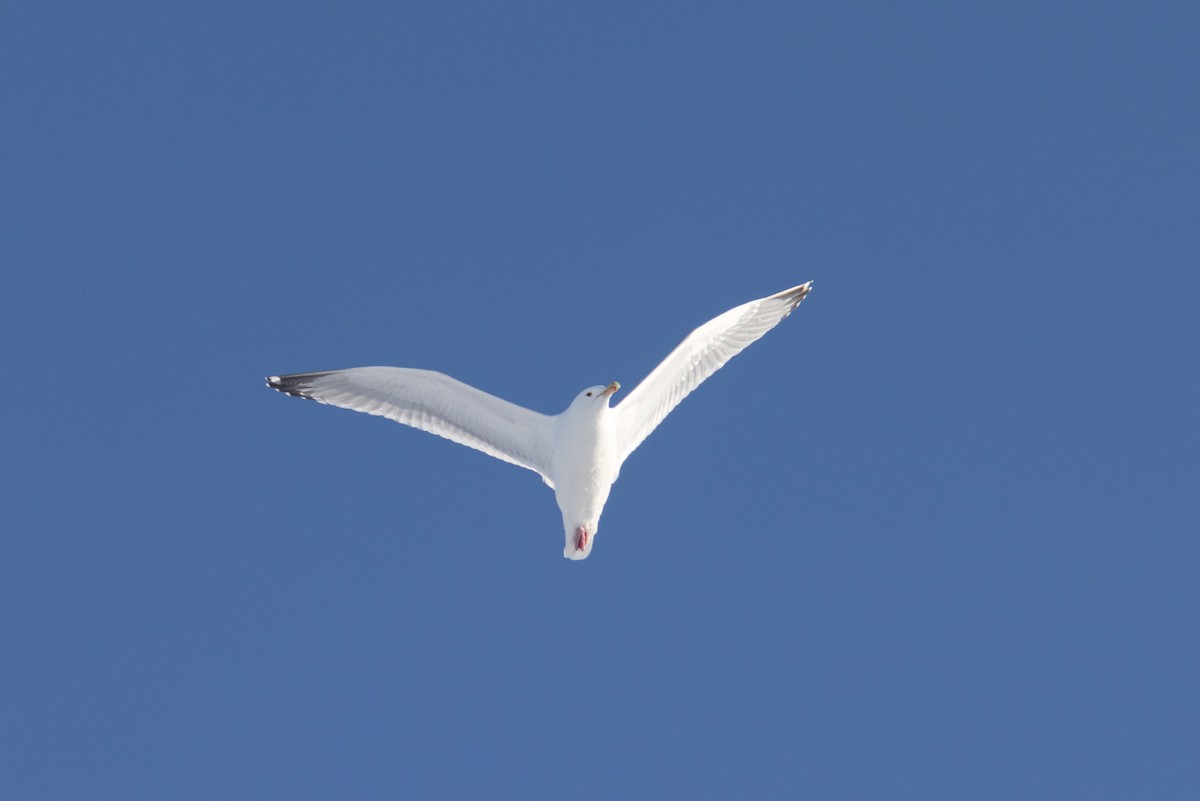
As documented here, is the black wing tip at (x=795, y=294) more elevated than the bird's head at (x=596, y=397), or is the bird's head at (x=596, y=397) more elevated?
the black wing tip at (x=795, y=294)

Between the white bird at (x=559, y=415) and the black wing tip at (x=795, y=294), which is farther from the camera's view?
the black wing tip at (x=795, y=294)

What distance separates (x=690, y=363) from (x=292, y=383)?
3.81 metres

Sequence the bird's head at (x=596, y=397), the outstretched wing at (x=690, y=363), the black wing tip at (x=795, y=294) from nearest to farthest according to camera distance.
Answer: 1. the bird's head at (x=596, y=397)
2. the outstretched wing at (x=690, y=363)
3. the black wing tip at (x=795, y=294)

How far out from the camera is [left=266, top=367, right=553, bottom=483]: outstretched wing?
13445 millimetres

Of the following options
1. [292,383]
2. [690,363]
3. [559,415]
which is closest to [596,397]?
[559,415]

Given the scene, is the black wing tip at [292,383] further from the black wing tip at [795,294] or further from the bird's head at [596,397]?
the black wing tip at [795,294]

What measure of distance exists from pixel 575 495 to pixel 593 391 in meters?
0.95

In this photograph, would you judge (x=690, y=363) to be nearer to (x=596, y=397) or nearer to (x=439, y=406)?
(x=596, y=397)

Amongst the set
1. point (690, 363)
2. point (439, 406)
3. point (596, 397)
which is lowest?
point (596, 397)

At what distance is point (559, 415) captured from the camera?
13.4m

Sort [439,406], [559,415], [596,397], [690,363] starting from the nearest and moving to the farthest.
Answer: [596,397]
[559,415]
[439,406]
[690,363]

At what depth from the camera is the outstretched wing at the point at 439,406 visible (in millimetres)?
13445

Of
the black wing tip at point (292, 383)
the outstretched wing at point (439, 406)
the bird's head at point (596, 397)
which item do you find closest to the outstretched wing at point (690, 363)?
the bird's head at point (596, 397)

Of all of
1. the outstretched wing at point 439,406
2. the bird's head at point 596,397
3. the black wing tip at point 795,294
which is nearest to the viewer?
the bird's head at point 596,397
